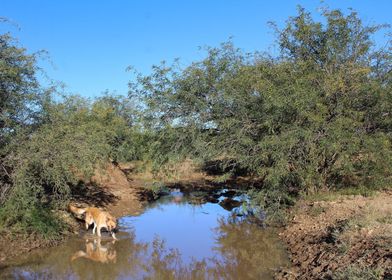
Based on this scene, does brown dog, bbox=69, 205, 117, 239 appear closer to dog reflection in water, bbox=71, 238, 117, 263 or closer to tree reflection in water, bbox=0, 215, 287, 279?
tree reflection in water, bbox=0, 215, 287, 279

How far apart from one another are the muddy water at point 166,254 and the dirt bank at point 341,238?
66 centimetres

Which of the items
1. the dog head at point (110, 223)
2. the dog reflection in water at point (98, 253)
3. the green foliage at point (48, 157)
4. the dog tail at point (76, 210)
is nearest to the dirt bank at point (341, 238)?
the dog reflection in water at point (98, 253)

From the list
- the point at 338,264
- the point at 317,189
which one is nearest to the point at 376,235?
the point at 338,264

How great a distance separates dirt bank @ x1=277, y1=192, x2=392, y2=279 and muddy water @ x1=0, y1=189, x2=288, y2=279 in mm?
665

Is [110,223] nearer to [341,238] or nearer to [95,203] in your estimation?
[95,203]

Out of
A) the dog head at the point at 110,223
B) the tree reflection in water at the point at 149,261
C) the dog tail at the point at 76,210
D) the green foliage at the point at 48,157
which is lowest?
the tree reflection in water at the point at 149,261

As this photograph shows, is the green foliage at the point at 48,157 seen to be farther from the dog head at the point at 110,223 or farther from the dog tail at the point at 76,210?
the dog head at the point at 110,223

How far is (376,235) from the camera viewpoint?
973cm

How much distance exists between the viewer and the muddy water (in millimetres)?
10227

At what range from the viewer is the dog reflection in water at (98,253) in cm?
1129

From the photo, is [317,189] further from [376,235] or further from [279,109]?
[376,235]

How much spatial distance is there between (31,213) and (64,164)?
158cm

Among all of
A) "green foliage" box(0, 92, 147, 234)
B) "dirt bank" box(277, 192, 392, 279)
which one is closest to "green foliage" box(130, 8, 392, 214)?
"dirt bank" box(277, 192, 392, 279)

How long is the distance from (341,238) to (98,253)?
6.20 meters
